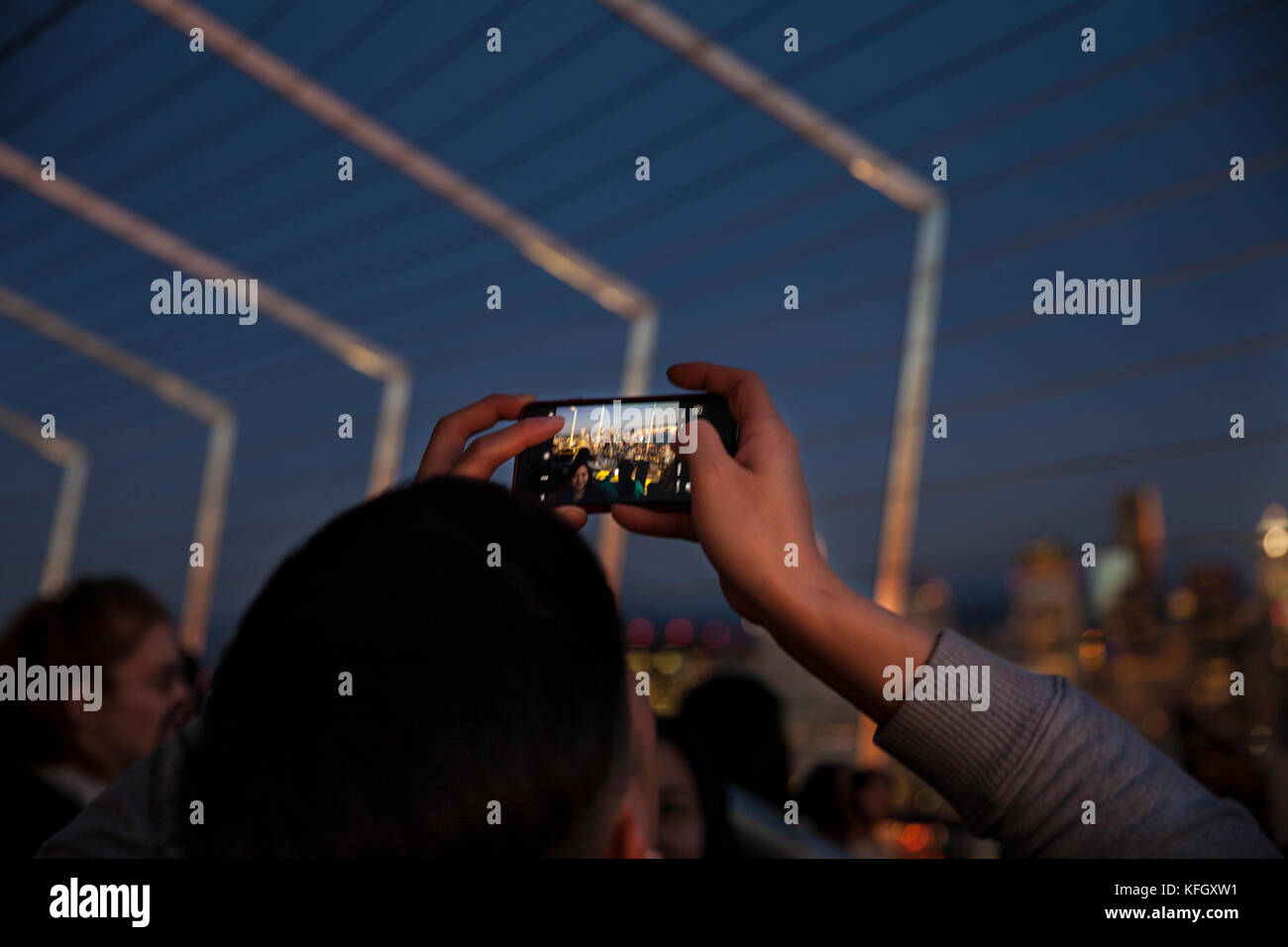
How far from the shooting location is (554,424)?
2.47 ft

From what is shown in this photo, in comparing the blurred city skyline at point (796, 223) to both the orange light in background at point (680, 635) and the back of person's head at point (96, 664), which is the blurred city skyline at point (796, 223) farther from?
the back of person's head at point (96, 664)

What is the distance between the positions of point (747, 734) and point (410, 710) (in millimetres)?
1926

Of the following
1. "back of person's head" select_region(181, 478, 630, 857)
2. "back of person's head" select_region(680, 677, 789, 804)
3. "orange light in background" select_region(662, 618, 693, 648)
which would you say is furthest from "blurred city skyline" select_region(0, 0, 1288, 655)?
"back of person's head" select_region(181, 478, 630, 857)

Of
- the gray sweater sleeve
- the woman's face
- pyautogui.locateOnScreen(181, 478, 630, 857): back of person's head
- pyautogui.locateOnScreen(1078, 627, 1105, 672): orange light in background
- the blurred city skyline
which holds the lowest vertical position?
the woman's face

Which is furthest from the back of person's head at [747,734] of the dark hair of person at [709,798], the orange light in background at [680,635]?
the dark hair of person at [709,798]

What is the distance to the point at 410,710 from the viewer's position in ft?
1.37

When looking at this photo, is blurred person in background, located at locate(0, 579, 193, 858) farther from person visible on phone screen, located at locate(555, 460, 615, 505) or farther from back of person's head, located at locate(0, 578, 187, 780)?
person visible on phone screen, located at locate(555, 460, 615, 505)

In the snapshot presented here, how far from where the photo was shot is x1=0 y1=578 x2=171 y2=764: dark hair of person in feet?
5.58

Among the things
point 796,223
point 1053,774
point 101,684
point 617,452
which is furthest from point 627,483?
point 796,223

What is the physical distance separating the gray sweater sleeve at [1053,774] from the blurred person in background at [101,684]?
1.39 metres

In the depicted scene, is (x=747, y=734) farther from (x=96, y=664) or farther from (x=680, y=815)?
(x=96, y=664)

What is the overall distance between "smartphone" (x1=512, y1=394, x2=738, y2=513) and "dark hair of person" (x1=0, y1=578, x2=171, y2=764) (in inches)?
52.8

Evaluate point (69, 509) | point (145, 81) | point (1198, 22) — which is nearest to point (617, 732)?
point (1198, 22)

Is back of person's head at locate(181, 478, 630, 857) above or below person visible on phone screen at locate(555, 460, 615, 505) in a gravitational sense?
below
